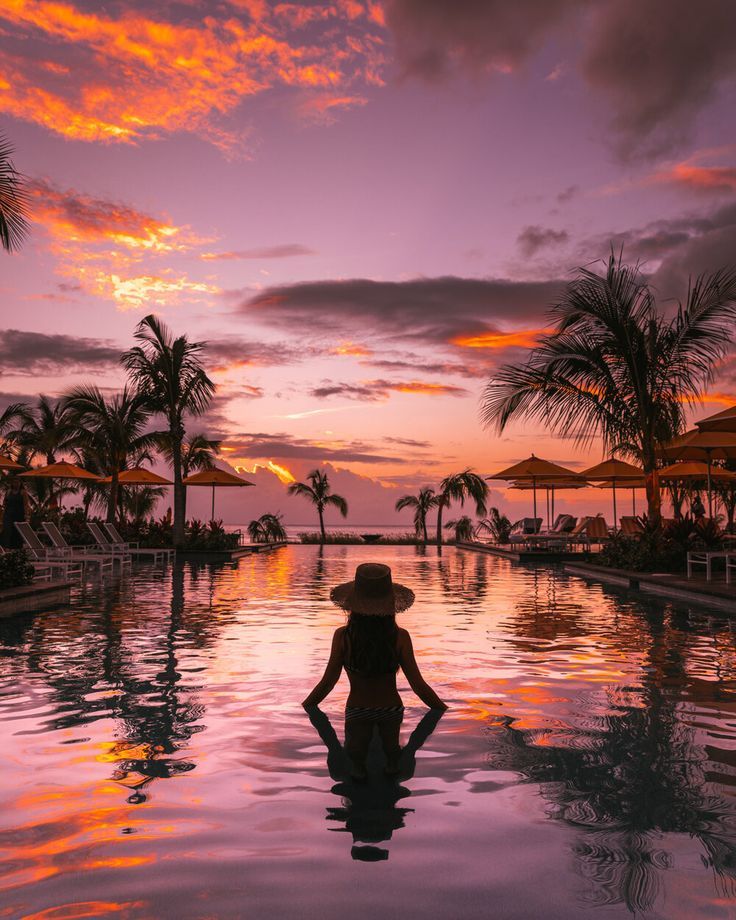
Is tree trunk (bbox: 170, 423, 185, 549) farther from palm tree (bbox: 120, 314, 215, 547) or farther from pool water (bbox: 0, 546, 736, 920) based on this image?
pool water (bbox: 0, 546, 736, 920)

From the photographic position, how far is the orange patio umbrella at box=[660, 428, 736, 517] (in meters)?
14.9

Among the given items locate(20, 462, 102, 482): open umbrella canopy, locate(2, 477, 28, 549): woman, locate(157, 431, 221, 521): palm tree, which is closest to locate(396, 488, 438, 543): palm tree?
locate(157, 431, 221, 521): palm tree

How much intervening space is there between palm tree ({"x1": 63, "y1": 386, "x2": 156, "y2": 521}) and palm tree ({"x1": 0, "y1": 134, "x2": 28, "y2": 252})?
16341 millimetres

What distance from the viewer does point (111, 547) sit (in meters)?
22.6

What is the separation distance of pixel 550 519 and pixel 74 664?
85.0 feet

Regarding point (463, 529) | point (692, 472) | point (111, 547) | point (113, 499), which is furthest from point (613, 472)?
point (113, 499)

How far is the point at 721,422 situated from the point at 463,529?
92.7ft

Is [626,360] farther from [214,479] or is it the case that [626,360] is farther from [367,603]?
[214,479]

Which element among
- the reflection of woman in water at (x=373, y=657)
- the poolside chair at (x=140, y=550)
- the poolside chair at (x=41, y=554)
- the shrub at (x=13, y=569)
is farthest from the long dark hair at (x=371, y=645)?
the poolside chair at (x=140, y=550)

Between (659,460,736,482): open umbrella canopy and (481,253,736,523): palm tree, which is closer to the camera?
(481,253,736,523): palm tree

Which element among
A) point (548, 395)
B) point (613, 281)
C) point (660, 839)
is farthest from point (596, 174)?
point (660, 839)

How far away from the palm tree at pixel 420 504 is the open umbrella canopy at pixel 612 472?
1532cm

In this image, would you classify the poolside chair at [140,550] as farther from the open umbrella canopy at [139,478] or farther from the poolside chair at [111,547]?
the open umbrella canopy at [139,478]

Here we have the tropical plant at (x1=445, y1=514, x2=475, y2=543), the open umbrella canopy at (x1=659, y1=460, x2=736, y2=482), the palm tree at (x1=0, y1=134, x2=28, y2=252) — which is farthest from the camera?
the tropical plant at (x1=445, y1=514, x2=475, y2=543)
